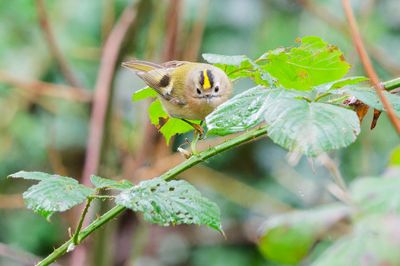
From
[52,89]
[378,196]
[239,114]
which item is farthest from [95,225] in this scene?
[52,89]

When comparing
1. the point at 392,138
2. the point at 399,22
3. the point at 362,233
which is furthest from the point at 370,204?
the point at 399,22

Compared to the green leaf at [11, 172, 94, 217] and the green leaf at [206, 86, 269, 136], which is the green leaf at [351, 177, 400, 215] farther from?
the green leaf at [11, 172, 94, 217]

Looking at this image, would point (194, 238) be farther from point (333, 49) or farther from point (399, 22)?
point (333, 49)

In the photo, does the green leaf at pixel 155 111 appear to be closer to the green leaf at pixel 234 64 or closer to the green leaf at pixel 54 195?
the green leaf at pixel 234 64

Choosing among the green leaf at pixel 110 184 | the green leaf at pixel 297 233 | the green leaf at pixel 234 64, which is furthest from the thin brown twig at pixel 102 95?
the green leaf at pixel 110 184

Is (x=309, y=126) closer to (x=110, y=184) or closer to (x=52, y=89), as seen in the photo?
(x=110, y=184)

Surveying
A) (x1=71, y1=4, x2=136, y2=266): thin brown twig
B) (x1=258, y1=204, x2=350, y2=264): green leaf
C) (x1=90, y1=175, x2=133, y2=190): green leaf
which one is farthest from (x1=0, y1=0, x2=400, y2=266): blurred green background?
(x1=90, y1=175, x2=133, y2=190): green leaf
